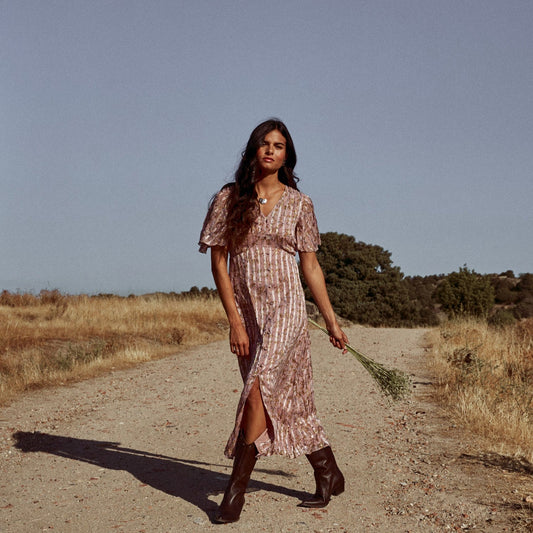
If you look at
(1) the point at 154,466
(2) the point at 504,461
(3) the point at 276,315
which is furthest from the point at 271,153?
(2) the point at 504,461

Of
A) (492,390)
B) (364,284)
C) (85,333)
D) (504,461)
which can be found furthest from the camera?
(364,284)

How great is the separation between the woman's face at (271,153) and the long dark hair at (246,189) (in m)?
0.03

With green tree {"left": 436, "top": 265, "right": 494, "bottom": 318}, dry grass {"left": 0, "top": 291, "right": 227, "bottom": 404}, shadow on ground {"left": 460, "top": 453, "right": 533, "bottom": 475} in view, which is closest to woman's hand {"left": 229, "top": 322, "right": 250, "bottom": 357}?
shadow on ground {"left": 460, "top": 453, "right": 533, "bottom": 475}

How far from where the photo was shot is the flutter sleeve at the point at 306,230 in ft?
13.9

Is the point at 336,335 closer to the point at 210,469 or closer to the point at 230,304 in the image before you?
the point at 230,304

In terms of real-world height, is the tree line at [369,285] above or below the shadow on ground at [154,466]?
above

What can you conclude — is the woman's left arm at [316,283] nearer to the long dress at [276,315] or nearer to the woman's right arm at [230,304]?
the long dress at [276,315]

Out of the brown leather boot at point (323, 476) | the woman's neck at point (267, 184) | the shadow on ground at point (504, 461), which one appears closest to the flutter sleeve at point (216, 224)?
the woman's neck at point (267, 184)

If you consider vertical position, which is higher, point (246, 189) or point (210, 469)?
point (246, 189)

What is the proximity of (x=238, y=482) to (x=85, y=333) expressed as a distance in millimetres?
9806

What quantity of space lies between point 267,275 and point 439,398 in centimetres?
480

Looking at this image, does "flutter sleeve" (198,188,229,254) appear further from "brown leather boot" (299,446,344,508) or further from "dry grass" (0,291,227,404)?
"dry grass" (0,291,227,404)

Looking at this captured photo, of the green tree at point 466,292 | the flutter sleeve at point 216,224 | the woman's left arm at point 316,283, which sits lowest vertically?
the woman's left arm at point 316,283

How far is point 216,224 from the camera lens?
4.07m
